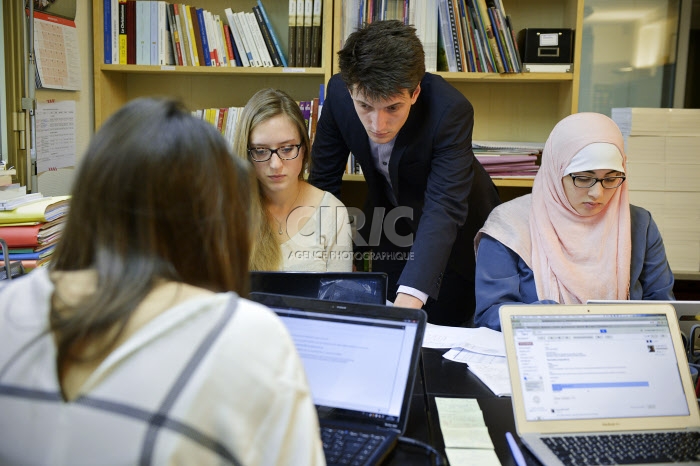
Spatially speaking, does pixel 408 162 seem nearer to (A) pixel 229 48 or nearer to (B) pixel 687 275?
(A) pixel 229 48

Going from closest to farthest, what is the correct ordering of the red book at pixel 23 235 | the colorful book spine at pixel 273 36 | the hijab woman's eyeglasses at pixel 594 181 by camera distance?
1. the red book at pixel 23 235
2. the hijab woman's eyeglasses at pixel 594 181
3. the colorful book spine at pixel 273 36

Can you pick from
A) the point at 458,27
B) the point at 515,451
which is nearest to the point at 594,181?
the point at 515,451

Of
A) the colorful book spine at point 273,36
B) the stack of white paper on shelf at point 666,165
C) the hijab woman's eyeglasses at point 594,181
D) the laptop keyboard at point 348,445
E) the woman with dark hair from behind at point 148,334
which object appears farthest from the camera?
the colorful book spine at point 273,36

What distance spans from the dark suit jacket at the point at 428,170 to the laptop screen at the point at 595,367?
0.66m

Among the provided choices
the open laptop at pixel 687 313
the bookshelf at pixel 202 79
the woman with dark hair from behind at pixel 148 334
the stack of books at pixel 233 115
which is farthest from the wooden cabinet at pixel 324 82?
the woman with dark hair from behind at pixel 148 334

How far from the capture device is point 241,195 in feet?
2.62

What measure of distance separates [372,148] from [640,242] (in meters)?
0.88

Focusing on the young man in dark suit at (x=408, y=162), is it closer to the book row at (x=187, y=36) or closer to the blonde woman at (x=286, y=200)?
the blonde woman at (x=286, y=200)

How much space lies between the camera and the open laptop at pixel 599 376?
1.14 m

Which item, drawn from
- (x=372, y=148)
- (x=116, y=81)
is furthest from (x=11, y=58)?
(x=372, y=148)

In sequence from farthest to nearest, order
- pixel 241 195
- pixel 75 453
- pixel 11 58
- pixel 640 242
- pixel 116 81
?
1. pixel 116 81
2. pixel 11 58
3. pixel 640 242
4. pixel 241 195
5. pixel 75 453

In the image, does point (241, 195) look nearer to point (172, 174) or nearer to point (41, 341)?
point (172, 174)

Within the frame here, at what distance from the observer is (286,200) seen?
204 centimetres

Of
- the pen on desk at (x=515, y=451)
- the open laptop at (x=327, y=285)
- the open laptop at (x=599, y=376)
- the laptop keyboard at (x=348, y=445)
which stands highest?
the open laptop at (x=327, y=285)
